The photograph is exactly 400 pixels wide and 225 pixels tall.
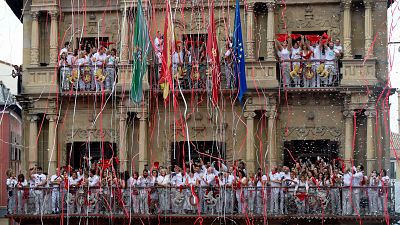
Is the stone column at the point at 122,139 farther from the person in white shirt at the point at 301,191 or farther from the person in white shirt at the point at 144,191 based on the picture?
the person in white shirt at the point at 301,191

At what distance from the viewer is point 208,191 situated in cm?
3114

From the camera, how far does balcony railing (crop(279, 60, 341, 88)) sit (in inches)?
1281

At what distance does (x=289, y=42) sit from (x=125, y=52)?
17.5 ft

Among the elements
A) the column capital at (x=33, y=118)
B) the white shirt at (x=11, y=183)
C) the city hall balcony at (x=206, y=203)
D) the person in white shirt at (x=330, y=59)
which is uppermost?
the person in white shirt at (x=330, y=59)

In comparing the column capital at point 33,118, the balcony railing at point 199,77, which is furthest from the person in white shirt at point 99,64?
the column capital at point 33,118

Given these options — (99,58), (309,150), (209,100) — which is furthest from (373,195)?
(99,58)

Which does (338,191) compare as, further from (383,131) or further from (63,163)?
(63,163)

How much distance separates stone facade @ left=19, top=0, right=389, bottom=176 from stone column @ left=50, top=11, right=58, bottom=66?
0.03m

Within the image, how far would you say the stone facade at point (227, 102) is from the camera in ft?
107

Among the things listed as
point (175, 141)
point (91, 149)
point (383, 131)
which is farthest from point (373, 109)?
point (91, 149)

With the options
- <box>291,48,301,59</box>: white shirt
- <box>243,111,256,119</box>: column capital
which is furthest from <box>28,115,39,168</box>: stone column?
<box>291,48,301,59</box>: white shirt

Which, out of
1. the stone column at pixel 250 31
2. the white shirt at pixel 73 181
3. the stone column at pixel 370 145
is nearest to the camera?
the white shirt at pixel 73 181

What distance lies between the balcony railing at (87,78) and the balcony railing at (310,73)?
5.54 metres

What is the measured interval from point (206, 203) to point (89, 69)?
6.02 m
